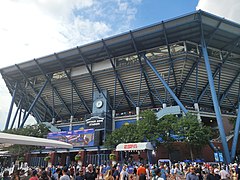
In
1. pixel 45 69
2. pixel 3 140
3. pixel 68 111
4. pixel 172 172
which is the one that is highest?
pixel 45 69

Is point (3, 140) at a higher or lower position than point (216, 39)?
lower

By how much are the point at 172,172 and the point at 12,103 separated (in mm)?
40767

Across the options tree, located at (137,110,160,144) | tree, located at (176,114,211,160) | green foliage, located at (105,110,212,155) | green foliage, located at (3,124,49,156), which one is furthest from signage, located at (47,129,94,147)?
tree, located at (176,114,211,160)

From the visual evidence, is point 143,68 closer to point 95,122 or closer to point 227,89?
point 95,122

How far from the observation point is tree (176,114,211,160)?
76.8 feet

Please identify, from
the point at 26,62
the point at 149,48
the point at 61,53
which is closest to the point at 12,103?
the point at 26,62

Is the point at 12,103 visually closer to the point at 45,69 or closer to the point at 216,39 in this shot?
the point at 45,69

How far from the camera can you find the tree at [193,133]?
2342 cm

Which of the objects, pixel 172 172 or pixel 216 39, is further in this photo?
pixel 216 39

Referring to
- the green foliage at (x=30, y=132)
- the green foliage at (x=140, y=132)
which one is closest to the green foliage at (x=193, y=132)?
the green foliage at (x=140, y=132)

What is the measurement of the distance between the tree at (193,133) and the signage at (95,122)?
55.0ft

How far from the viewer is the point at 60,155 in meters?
39.6

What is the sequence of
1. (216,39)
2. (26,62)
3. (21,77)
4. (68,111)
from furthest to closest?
1. (68,111)
2. (21,77)
3. (26,62)
4. (216,39)

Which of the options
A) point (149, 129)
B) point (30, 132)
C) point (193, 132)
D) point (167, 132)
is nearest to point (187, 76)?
point (167, 132)
